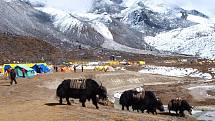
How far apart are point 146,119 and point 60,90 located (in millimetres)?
7479

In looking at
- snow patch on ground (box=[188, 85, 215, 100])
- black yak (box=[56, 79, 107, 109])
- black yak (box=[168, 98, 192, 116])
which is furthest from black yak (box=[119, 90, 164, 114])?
snow patch on ground (box=[188, 85, 215, 100])

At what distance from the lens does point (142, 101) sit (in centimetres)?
4247

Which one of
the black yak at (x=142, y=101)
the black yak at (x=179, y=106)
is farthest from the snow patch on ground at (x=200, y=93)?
the black yak at (x=142, y=101)

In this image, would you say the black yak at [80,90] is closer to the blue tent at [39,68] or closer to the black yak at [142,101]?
the black yak at [142,101]

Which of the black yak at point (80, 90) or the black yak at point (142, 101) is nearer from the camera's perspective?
the black yak at point (80, 90)

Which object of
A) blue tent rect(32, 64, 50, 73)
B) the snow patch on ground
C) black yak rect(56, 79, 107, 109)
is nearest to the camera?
black yak rect(56, 79, 107, 109)

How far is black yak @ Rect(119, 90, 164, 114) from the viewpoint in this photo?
41.8 metres

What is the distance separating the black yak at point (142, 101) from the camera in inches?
1645

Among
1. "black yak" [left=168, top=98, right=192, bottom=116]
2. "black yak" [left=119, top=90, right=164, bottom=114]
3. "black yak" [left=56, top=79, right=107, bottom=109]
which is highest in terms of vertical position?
"black yak" [left=56, top=79, right=107, bottom=109]

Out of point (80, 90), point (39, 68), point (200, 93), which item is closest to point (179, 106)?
point (80, 90)

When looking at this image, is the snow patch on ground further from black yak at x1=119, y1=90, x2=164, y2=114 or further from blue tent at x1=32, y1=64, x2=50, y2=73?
blue tent at x1=32, y1=64, x2=50, y2=73

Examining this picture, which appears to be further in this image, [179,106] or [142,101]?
[179,106]

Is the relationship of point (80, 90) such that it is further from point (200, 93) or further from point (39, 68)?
point (39, 68)

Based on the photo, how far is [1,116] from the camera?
2744cm
